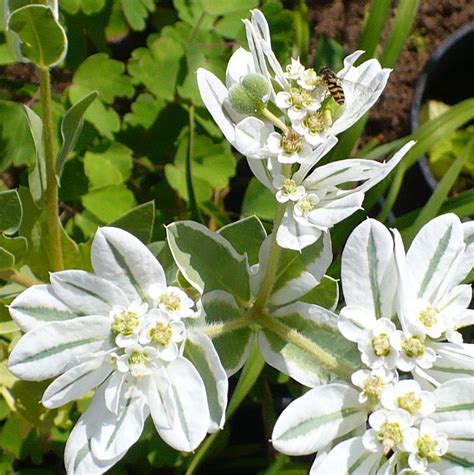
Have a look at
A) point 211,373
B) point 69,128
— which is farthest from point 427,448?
point 69,128

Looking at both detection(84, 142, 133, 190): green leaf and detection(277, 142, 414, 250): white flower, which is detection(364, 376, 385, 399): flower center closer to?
detection(277, 142, 414, 250): white flower

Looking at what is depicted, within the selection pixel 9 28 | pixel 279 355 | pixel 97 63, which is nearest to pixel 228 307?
pixel 279 355

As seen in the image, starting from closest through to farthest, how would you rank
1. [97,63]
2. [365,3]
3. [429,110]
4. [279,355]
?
[279,355]
[97,63]
[429,110]
[365,3]

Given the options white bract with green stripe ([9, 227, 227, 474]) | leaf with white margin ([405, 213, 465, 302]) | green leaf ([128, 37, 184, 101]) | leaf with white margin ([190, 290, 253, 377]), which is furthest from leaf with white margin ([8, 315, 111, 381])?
green leaf ([128, 37, 184, 101])

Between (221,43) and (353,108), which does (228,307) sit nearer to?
(353,108)

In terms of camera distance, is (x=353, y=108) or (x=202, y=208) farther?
(x=202, y=208)

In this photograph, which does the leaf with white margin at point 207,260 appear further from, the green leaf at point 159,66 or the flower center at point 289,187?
the green leaf at point 159,66

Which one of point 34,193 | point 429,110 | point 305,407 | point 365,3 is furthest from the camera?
point 365,3

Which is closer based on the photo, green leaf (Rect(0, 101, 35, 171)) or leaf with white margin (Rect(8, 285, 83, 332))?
leaf with white margin (Rect(8, 285, 83, 332))
